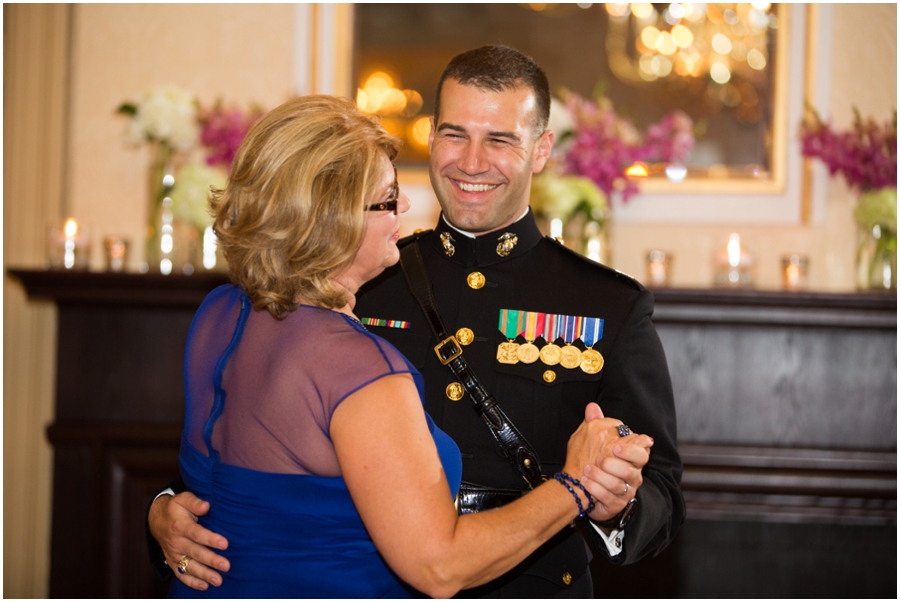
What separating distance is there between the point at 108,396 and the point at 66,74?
1.34m

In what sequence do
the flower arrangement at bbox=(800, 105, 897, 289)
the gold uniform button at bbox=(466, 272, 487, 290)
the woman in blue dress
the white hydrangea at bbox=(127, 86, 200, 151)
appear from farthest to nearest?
the white hydrangea at bbox=(127, 86, 200, 151)
the flower arrangement at bbox=(800, 105, 897, 289)
the gold uniform button at bbox=(466, 272, 487, 290)
the woman in blue dress

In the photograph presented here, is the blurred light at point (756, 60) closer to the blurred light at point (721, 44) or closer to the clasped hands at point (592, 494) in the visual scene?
the blurred light at point (721, 44)

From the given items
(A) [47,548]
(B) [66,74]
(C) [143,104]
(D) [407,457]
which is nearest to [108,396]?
(A) [47,548]

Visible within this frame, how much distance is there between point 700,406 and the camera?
2826 millimetres

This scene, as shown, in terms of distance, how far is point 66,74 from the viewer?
319 cm

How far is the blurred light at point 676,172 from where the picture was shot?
10.0 feet

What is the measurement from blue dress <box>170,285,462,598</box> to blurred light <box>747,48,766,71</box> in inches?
96.1

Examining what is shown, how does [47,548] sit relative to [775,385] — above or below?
below

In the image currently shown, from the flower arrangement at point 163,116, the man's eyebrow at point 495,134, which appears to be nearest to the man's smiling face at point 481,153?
the man's eyebrow at point 495,134

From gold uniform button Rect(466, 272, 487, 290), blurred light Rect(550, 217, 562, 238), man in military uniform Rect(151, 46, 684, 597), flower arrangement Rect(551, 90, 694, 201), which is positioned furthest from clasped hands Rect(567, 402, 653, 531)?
flower arrangement Rect(551, 90, 694, 201)

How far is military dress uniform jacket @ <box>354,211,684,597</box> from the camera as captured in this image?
1.50 metres

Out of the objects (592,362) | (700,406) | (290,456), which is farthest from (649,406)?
(700,406)

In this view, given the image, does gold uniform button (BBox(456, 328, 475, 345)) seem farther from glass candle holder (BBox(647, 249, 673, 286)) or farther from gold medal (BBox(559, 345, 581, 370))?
glass candle holder (BBox(647, 249, 673, 286))

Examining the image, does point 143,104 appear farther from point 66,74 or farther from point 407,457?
point 407,457
